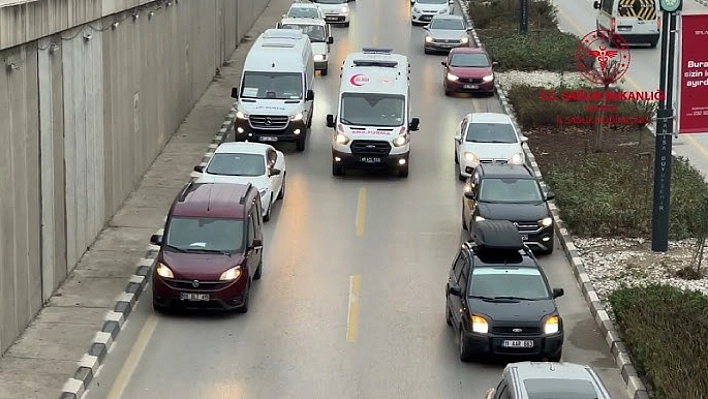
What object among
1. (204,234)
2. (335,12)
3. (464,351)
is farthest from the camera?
(335,12)

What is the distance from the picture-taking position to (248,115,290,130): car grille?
3546cm

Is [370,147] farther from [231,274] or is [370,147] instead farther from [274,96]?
[231,274]

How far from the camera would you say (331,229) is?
2844 centimetres

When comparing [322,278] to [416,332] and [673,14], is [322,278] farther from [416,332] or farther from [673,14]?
[673,14]

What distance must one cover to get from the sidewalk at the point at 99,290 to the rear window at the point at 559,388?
6.77 m

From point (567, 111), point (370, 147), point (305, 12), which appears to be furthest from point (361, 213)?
point (305, 12)

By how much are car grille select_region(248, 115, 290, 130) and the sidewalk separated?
1.47 meters

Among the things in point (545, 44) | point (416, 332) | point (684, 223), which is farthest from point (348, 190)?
point (545, 44)

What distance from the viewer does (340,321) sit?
2217 cm

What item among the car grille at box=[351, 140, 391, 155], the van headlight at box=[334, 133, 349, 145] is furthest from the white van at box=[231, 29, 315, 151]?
the car grille at box=[351, 140, 391, 155]

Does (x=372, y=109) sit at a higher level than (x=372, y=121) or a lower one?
higher

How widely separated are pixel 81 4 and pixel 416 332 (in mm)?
9089

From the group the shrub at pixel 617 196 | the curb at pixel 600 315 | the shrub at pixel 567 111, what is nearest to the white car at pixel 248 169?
the curb at pixel 600 315

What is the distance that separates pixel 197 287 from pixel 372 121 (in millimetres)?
12553
